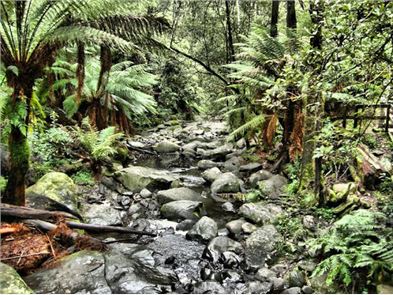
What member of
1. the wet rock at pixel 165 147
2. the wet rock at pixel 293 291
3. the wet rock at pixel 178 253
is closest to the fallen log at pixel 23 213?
the wet rock at pixel 178 253

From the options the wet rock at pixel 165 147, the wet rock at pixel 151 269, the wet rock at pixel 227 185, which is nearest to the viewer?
the wet rock at pixel 151 269

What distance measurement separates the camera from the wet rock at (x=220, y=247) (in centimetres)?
424

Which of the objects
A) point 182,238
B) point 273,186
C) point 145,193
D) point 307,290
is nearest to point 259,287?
point 307,290

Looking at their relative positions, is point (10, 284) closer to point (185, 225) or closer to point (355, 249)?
point (185, 225)

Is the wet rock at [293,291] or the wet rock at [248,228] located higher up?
the wet rock at [248,228]

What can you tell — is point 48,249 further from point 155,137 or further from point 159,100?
point 159,100

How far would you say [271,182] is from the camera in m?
6.21

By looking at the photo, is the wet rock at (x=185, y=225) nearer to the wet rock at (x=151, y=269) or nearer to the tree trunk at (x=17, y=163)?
the wet rock at (x=151, y=269)

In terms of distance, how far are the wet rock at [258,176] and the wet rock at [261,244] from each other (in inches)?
74.4

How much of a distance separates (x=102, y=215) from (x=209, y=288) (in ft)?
7.07

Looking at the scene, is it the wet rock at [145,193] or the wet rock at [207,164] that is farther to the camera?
the wet rock at [207,164]

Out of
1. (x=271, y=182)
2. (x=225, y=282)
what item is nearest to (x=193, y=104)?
(x=271, y=182)

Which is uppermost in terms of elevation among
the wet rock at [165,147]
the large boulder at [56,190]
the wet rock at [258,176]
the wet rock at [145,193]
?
the large boulder at [56,190]

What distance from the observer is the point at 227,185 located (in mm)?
6566
